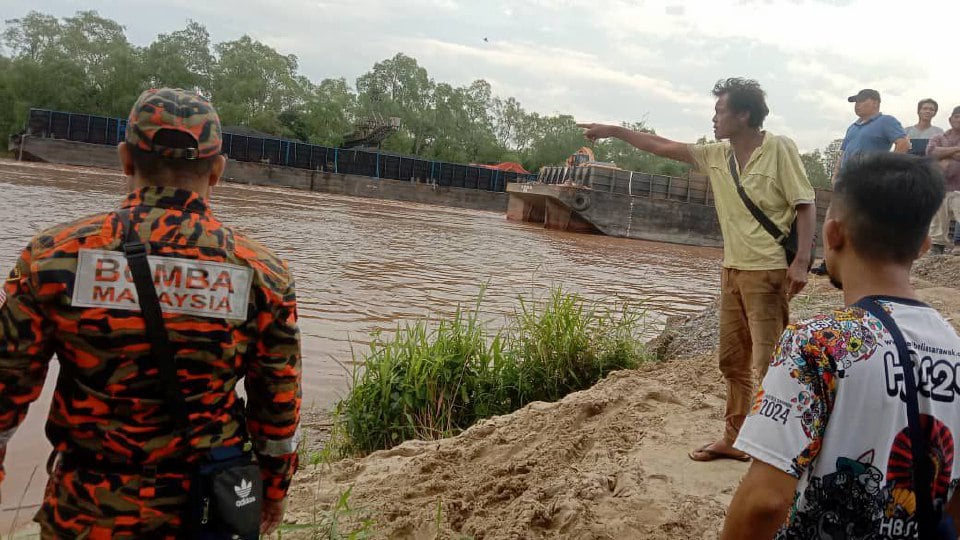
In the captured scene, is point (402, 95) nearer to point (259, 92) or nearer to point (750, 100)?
point (259, 92)

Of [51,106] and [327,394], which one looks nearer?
[327,394]

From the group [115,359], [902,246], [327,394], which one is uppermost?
[902,246]

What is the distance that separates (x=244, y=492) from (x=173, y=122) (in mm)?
814

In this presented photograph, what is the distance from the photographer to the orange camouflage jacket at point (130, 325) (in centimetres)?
148

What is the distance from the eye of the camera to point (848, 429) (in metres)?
1.32

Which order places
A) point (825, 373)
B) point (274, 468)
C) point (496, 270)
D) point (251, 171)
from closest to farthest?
1. point (825, 373)
2. point (274, 468)
3. point (496, 270)
4. point (251, 171)

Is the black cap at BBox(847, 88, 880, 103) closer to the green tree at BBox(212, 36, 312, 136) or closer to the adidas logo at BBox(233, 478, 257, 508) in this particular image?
the adidas logo at BBox(233, 478, 257, 508)

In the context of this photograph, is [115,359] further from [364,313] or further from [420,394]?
[364,313]

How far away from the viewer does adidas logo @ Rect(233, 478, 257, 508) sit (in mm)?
1560

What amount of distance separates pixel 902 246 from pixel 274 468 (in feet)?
4.76

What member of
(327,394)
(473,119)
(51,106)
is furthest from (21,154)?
(473,119)

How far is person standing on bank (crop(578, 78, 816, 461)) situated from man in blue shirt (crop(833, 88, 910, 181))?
12.8 feet

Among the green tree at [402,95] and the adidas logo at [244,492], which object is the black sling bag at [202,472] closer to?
the adidas logo at [244,492]

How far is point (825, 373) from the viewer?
131cm
